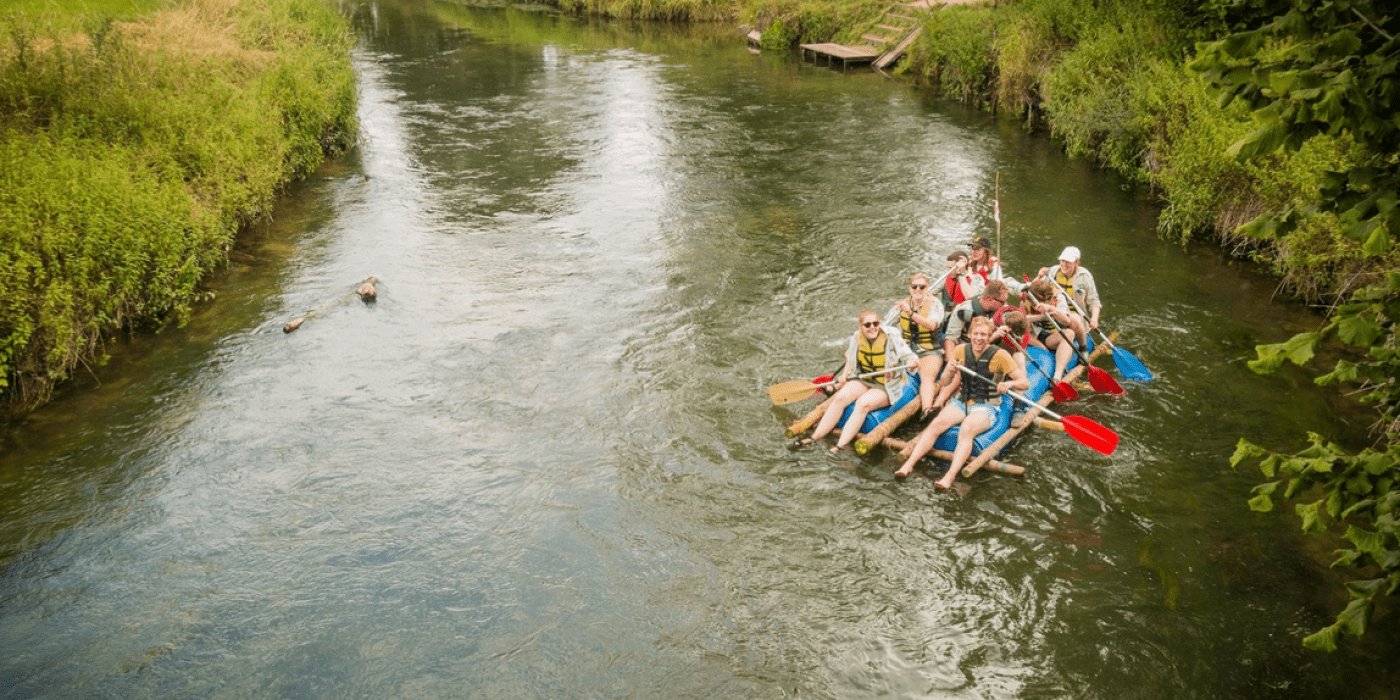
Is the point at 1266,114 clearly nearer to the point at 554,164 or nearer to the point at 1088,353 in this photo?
the point at 1088,353

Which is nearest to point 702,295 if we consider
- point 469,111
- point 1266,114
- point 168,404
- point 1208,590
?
point 168,404

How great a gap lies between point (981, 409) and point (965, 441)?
0.36 metres

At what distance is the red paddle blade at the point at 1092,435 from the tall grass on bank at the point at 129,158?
394 inches

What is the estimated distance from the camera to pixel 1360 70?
3.44 metres

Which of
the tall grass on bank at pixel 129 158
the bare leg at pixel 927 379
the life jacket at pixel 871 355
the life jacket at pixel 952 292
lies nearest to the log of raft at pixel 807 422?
the life jacket at pixel 871 355

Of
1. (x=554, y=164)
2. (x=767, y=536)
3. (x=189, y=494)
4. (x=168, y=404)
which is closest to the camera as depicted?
(x=767, y=536)

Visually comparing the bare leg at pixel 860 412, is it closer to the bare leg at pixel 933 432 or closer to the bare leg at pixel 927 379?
the bare leg at pixel 927 379

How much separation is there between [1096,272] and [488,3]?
144 ft

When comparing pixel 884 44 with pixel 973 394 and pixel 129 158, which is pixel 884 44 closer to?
pixel 129 158

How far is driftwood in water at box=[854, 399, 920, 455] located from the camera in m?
8.62

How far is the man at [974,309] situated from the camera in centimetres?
930

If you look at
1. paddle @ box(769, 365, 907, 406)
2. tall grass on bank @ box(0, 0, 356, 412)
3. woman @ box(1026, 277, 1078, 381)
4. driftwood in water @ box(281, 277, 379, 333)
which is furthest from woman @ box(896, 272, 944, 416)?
tall grass on bank @ box(0, 0, 356, 412)

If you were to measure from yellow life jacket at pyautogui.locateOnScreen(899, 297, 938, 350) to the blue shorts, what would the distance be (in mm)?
1077

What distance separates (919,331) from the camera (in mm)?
9461
